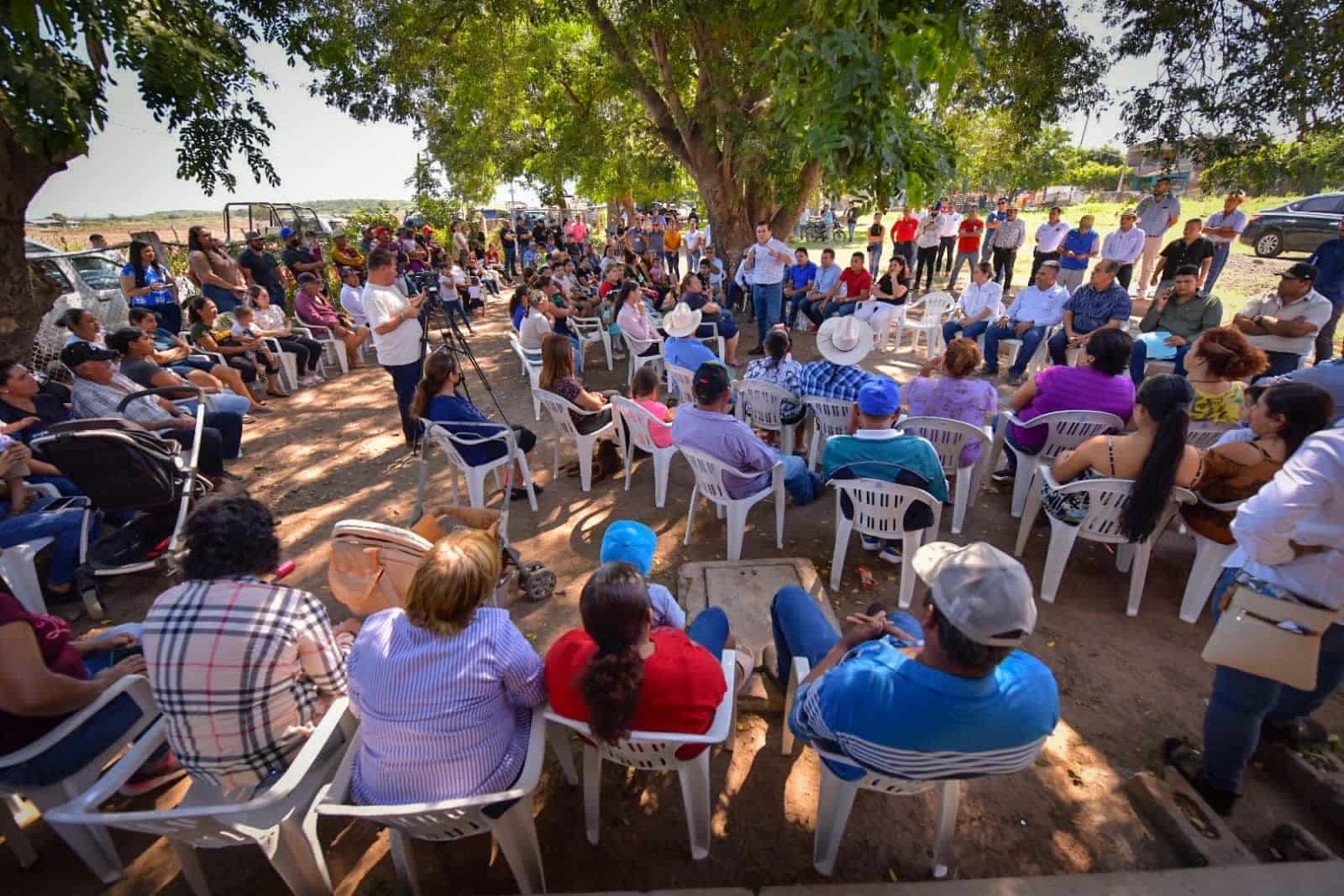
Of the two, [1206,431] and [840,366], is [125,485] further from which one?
[1206,431]

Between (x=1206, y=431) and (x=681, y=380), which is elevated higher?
(x=1206, y=431)

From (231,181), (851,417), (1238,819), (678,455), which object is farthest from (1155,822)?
(231,181)

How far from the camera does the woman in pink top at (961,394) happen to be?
13.1 feet

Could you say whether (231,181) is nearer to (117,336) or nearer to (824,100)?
(117,336)

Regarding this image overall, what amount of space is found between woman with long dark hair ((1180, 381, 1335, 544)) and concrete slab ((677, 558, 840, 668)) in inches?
76.9

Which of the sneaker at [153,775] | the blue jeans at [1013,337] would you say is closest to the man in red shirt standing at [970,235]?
the blue jeans at [1013,337]

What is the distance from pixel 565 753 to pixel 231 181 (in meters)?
5.94

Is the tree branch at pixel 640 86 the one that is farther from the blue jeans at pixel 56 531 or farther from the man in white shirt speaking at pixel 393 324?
the blue jeans at pixel 56 531

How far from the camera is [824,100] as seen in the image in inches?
112

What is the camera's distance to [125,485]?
11.6 ft

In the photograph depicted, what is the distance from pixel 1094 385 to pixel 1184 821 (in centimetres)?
260

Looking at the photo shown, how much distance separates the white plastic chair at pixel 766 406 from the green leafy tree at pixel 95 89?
14.4 feet

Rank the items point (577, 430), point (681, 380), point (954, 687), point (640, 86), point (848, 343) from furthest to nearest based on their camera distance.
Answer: point (640, 86) < point (681, 380) < point (577, 430) < point (848, 343) < point (954, 687)

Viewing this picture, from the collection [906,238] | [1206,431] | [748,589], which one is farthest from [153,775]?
[906,238]
